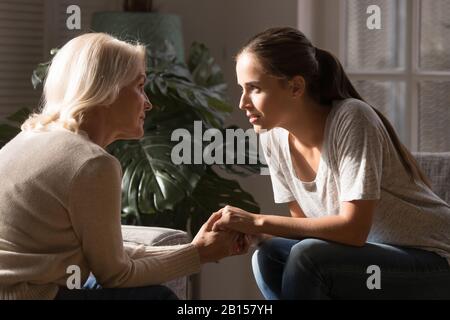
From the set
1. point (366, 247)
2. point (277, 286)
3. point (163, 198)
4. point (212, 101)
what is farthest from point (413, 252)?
point (212, 101)

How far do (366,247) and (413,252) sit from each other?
12 cm

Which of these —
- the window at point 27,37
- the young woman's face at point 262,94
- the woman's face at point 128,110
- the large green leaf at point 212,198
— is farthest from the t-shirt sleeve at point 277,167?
the window at point 27,37

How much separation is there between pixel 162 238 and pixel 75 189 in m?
0.54

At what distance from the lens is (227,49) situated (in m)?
3.56

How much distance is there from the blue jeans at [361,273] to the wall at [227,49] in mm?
1451

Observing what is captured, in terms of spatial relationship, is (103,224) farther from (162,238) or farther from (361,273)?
(361,273)

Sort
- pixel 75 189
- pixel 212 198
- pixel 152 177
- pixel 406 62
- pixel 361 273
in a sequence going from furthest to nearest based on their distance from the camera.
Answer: pixel 406 62
pixel 212 198
pixel 152 177
pixel 361 273
pixel 75 189

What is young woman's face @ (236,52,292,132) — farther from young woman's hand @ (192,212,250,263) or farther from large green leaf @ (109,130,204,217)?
large green leaf @ (109,130,204,217)

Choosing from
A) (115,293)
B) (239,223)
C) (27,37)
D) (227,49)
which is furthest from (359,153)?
(27,37)

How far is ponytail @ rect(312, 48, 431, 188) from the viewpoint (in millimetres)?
2135

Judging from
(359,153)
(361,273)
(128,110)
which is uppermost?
(128,110)

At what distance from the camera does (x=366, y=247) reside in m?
2.04

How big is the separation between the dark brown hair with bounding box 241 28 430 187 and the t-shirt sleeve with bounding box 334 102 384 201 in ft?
0.34
